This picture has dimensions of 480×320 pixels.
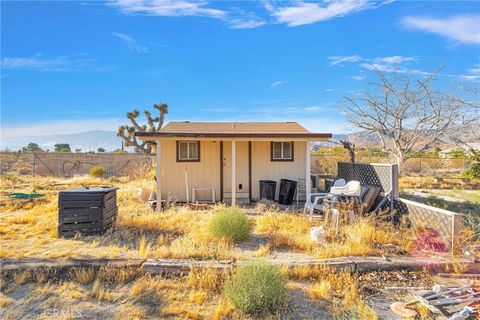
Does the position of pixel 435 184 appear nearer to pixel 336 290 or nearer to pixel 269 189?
pixel 269 189

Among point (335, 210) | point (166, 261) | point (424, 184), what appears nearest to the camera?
point (166, 261)

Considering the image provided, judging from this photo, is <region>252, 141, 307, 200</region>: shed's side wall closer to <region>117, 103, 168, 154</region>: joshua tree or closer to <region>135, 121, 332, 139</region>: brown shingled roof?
<region>135, 121, 332, 139</region>: brown shingled roof

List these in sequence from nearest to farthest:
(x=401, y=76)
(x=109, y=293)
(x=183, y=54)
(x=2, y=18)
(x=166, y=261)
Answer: (x=109, y=293) < (x=166, y=261) < (x=2, y=18) < (x=401, y=76) < (x=183, y=54)

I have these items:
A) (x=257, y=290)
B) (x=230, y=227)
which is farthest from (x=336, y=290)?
(x=230, y=227)

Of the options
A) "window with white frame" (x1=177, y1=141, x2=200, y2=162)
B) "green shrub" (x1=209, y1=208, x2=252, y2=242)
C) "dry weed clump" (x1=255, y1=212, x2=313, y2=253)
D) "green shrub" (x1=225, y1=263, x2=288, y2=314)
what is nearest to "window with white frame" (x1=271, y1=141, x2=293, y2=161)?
"window with white frame" (x1=177, y1=141, x2=200, y2=162)

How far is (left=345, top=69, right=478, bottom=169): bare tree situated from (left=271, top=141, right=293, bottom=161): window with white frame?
4.64 m

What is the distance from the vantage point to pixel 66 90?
73.9ft

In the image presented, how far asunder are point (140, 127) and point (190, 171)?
50.4 feet

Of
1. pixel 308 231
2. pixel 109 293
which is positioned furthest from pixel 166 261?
pixel 308 231

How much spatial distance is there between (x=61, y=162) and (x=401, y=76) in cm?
2246

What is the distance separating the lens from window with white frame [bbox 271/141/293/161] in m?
10.3

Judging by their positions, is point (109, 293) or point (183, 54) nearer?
point (109, 293)

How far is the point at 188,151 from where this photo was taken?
9898 mm

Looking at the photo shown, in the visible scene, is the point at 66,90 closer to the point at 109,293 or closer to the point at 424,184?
the point at 109,293
